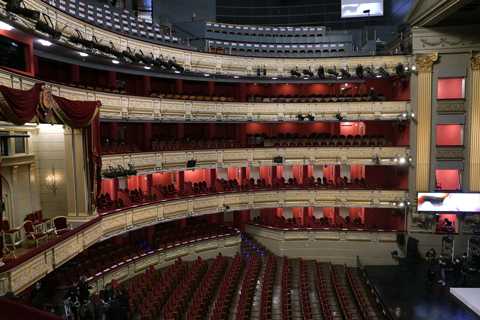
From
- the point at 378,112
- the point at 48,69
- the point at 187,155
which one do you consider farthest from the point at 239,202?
the point at 48,69

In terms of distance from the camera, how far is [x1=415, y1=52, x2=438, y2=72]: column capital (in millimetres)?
18500

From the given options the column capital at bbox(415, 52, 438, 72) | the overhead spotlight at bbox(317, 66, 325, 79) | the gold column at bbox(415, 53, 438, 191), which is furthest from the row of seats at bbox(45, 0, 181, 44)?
the gold column at bbox(415, 53, 438, 191)

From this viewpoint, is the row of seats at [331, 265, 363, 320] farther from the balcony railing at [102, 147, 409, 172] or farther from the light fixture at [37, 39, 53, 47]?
the light fixture at [37, 39, 53, 47]

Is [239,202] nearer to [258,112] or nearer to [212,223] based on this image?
[212,223]

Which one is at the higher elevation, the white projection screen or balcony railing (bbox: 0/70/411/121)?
the white projection screen

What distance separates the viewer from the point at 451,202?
699 inches

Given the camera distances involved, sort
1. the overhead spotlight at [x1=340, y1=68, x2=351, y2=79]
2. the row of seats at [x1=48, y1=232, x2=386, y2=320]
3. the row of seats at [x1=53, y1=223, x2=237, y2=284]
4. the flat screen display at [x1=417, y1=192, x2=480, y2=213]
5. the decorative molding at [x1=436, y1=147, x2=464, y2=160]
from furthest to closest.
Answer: the overhead spotlight at [x1=340, y1=68, x2=351, y2=79], the decorative molding at [x1=436, y1=147, x2=464, y2=160], the flat screen display at [x1=417, y1=192, x2=480, y2=213], the row of seats at [x1=53, y1=223, x2=237, y2=284], the row of seats at [x1=48, y1=232, x2=386, y2=320]

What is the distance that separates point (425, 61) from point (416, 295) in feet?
33.9

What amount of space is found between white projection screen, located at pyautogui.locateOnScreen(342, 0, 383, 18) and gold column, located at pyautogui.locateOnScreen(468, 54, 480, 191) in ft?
24.4

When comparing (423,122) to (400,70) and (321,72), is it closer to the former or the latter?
(400,70)

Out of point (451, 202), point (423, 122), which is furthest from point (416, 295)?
point (423, 122)

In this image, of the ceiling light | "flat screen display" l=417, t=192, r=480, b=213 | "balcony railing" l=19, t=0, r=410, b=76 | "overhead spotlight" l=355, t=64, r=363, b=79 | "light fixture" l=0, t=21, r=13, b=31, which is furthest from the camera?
"overhead spotlight" l=355, t=64, r=363, b=79

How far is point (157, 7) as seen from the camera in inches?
952

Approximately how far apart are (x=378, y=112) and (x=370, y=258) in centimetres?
712
